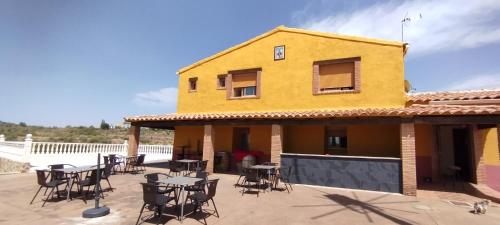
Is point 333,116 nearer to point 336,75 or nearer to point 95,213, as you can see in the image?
point 336,75

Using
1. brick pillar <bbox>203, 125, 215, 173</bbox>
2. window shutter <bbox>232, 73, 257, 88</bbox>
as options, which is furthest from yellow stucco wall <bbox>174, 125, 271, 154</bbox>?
window shutter <bbox>232, 73, 257, 88</bbox>

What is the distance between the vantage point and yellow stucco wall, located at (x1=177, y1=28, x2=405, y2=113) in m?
11.6

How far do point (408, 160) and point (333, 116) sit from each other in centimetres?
275

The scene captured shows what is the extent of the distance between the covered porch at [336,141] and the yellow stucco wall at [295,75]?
120 centimetres

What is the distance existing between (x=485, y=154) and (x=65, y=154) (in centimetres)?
1834

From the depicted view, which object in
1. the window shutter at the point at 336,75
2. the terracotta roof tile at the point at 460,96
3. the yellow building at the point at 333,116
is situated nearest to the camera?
the yellow building at the point at 333,116

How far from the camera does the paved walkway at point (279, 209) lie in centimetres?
580

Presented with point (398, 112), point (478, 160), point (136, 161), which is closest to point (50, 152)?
point (136, 161)

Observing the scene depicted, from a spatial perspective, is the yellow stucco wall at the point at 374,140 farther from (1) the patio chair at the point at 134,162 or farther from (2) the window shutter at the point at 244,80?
(1) the patio chair at the point at 134,162

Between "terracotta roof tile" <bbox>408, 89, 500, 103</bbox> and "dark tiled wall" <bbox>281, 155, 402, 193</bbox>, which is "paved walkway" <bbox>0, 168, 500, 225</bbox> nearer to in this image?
"dark tiled wall" <bbox>281, 155, 402, 193</bbox>

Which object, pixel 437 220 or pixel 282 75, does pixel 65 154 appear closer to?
pixel 282 75

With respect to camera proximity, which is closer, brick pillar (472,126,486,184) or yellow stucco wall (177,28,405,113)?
brick pillar (472,126,486,184)

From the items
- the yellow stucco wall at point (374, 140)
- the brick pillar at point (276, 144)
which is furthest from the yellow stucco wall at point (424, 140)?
the brick pillar at point (276, 144)

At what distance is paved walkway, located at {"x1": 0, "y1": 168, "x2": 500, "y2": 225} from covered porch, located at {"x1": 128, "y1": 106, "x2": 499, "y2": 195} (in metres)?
0.87
